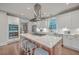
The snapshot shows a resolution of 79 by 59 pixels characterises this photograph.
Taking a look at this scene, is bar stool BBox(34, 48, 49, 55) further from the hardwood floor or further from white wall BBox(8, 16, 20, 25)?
white wall BBox(8, 16, 20, 25)

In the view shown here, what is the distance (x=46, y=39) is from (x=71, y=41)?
48 cm

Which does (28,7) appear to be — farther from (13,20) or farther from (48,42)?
(48,42)

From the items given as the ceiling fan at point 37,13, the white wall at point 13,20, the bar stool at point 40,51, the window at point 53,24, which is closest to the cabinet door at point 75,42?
the window at point 53,24

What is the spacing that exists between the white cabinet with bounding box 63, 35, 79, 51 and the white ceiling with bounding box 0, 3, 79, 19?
0.54m

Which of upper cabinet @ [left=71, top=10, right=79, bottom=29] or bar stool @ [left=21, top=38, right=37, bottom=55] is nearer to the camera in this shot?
upper cabinet @ [left=71, top=10, right=79, bottom=29]

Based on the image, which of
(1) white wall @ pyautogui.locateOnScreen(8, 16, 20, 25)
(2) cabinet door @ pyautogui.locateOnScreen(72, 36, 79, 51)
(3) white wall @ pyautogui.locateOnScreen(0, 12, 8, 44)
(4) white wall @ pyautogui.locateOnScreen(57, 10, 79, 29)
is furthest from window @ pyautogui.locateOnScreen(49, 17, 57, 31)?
(3) white wall @ pyautogui.locateOnScreen(0, 12, 8, 44)

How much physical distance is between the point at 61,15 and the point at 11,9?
956 millimetres

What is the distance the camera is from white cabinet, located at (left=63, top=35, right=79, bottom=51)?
1953 mm

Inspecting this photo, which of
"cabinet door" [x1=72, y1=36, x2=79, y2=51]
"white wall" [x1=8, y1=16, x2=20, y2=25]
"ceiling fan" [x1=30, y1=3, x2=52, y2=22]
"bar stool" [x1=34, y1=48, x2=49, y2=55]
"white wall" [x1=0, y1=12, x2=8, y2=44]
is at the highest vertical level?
"ceiling fan" [x1=30, y1=3, x2=52, y2=22]

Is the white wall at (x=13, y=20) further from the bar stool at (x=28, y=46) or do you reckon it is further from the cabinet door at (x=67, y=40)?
the cabinet door at (x=67, y=40)

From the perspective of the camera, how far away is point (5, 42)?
6.48 ft

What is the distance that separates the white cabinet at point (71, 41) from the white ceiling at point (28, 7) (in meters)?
0.54

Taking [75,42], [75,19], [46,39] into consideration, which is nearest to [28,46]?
[46,39]
